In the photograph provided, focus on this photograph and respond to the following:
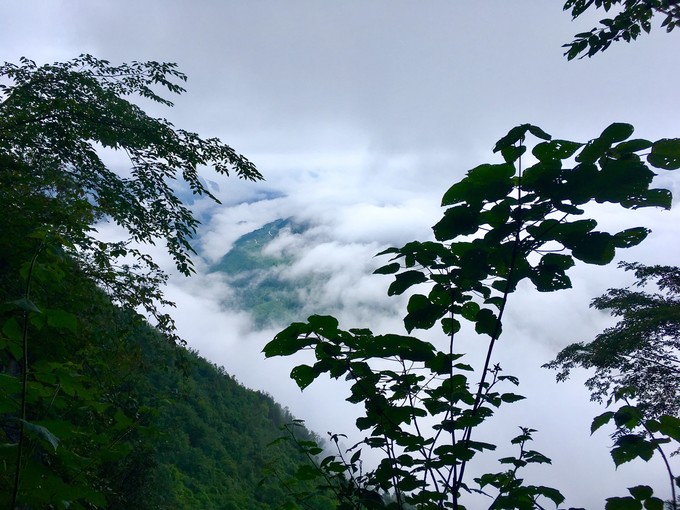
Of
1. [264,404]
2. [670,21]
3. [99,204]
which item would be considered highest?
[264,404]

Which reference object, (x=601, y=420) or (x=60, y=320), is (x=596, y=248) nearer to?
(x=601, y=420)

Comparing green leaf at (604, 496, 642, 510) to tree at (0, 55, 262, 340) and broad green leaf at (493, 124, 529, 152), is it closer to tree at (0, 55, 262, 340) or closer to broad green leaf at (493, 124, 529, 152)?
broad green leaf at (493, 124, 529, 152)

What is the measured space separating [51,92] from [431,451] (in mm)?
4599

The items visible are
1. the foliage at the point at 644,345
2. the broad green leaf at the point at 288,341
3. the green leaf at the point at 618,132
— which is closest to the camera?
the green leaf at the point at 618,132

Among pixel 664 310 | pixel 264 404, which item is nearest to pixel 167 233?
pixel 664 310

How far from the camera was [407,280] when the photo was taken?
1306 mm

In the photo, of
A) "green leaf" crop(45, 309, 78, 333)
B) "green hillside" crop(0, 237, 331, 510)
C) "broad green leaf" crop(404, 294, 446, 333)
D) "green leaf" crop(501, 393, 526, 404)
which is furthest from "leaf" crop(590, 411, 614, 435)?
"green leaf" crop(45, 309, 78, 333)

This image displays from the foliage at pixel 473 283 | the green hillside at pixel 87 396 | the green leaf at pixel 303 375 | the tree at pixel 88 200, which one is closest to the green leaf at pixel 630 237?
the foliage at pixel 473 283

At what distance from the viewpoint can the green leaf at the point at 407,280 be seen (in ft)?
4.28

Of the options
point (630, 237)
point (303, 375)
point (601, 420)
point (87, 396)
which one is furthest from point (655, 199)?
point (87, 396)

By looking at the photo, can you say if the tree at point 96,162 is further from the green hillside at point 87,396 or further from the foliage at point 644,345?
the foliage at point 644,345

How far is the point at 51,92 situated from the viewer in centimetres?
441

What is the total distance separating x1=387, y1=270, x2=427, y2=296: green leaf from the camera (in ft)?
4.28

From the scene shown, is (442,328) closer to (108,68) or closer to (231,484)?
(108,68)
